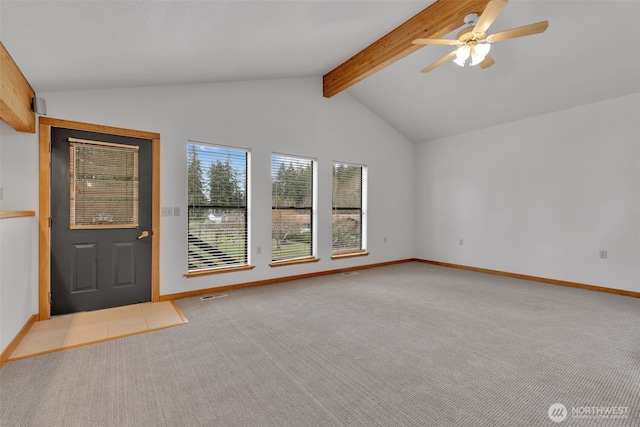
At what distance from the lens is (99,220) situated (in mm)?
3414

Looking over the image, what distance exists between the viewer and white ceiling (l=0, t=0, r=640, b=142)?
6.76 feet

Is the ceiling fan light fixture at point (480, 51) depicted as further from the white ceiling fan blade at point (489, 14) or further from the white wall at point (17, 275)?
the white wall at point (17, 275)

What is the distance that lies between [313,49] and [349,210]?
3.04 meters

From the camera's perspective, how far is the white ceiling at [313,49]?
2.06 meters

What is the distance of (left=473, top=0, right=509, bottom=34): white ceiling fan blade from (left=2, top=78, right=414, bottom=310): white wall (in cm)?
303

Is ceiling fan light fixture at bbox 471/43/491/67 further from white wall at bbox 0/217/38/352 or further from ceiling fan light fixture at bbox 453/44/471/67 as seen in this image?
white wall at bbox 0/217/38/352

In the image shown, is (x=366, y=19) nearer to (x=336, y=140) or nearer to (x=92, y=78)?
(x=336, y=140)

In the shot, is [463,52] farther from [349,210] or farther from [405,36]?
[349,210]

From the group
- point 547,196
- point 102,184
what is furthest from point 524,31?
point 102,184

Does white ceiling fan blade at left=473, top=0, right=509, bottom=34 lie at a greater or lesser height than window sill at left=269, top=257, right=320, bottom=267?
greater

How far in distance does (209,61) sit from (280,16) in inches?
42.1

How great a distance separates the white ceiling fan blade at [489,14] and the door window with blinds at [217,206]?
3.31 metres

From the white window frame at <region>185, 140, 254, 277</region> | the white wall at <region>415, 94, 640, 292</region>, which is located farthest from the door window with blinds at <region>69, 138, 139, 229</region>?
the white wall at <region>415, 94, 640, 292</region>

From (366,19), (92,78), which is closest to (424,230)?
(366,19)
